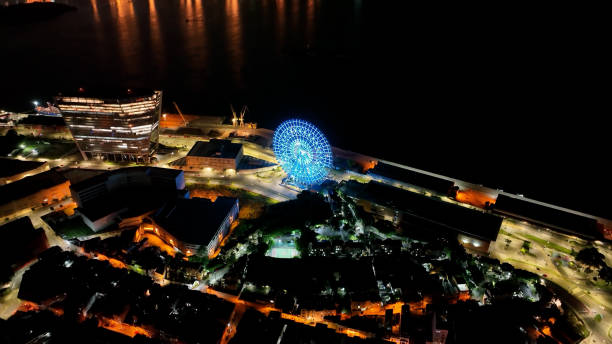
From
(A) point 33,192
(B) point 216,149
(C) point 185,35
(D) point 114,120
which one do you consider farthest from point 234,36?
(A) point 33,192

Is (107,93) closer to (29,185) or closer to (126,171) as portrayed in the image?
(126,171)

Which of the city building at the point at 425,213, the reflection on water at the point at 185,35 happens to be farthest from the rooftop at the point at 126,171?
the reflection on water at the point at 185,35

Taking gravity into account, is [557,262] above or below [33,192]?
above

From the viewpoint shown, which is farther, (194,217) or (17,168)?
(17,168)

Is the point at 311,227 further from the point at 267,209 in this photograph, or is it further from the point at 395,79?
the point at 395,79

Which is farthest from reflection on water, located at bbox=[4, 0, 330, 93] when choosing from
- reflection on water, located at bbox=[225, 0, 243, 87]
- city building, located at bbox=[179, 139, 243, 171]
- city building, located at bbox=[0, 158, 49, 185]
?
city building, located at bbox=[0, 158, 49, 185]

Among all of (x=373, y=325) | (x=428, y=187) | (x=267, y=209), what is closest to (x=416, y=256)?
(x=373, y=325)

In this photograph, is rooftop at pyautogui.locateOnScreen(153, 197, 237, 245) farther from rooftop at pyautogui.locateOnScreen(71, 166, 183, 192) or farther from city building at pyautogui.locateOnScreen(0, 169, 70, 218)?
city building at pyautogui.locateOnScreen(0, 169, 70, 218)
